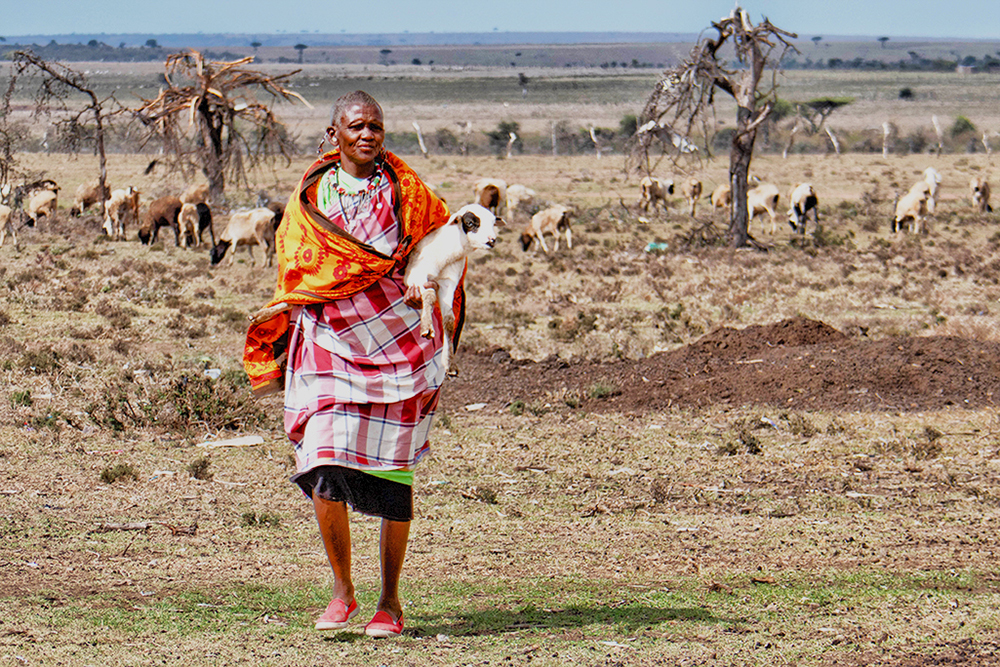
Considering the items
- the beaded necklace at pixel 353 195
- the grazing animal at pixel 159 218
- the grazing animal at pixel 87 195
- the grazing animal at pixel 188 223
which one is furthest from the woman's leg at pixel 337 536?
the grazing animal at pixel 87 195

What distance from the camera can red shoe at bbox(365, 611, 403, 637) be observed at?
172 inches

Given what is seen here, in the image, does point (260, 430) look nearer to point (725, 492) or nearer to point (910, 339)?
point (725, 492)

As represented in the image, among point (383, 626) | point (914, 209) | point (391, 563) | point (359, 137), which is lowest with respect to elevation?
point (914, 209)

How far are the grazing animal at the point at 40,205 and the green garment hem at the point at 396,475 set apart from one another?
20513 mm

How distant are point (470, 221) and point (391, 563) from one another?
4.30ft

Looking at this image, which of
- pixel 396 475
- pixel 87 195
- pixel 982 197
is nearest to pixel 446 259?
pixel 396 475

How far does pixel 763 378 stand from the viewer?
1018 cm

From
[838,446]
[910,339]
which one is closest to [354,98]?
[838,446]

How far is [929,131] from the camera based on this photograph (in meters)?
62.7

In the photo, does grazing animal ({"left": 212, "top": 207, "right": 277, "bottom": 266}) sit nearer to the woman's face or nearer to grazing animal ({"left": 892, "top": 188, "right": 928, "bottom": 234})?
grazing animal ({"left": 892, "top": 188, "right": 928, "bottom": 234})

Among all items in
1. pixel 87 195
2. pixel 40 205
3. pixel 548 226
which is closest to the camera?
pixel 548 226

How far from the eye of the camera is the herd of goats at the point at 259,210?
19.2 meters

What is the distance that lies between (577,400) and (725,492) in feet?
8.95

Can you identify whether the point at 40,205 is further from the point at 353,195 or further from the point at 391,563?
the point at 391,563
